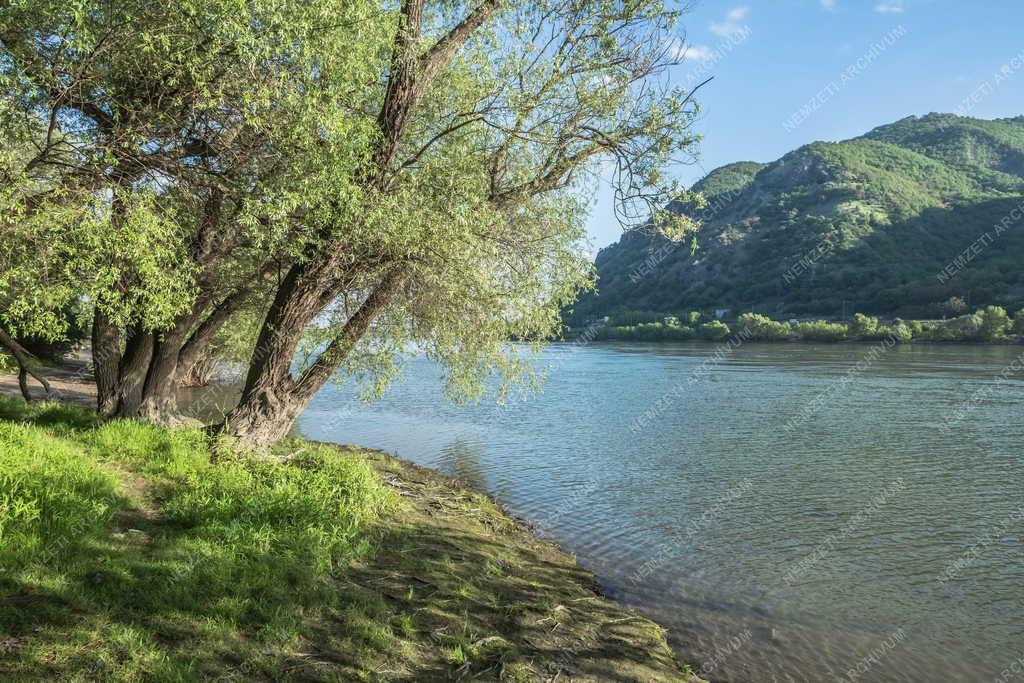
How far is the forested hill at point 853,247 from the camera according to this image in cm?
10912

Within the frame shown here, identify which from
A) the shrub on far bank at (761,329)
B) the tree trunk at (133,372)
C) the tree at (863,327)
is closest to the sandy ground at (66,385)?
the tree trunk at (133,372)

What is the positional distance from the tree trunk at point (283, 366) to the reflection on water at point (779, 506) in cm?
573

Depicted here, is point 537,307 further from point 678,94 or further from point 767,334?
point 767,334

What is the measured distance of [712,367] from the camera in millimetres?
57750

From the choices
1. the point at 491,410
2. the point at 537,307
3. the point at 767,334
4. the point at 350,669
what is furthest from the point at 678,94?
the point at 767,334

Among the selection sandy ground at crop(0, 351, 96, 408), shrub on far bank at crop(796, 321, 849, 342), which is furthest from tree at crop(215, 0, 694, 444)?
shrub on far bank at crop(796, 321, 849, 342)

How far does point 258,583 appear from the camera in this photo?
6.75m

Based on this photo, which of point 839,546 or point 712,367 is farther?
point 712,367

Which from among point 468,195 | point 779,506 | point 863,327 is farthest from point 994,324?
point 468,195

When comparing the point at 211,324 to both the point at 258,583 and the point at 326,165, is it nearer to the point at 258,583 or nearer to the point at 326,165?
the point at 326,165

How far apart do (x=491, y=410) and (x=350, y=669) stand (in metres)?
26.1

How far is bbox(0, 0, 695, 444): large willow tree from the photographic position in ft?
29.9

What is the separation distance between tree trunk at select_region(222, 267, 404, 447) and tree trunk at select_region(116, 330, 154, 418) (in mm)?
3444

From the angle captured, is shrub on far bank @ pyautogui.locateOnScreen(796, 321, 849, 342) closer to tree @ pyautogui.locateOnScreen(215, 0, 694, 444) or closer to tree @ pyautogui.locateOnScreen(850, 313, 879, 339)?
tree @ pyautogui.locateOnScreen(850, 313, 879, 339)
